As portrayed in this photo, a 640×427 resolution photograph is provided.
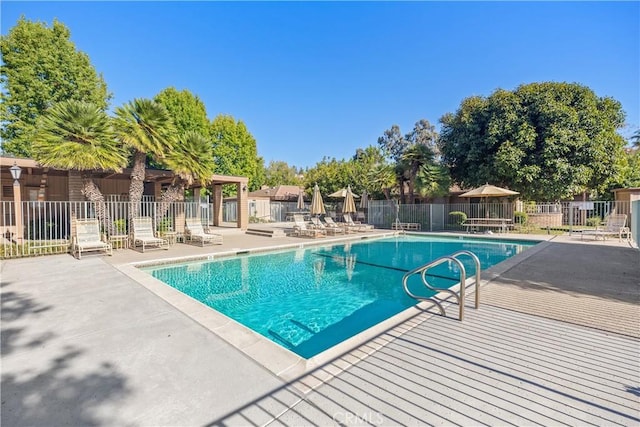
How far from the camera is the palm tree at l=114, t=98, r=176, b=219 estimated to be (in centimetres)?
1105

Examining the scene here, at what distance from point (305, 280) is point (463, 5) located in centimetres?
1166

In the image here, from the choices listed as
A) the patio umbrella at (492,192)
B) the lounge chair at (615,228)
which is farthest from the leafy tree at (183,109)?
the lounge chair at (615,228)

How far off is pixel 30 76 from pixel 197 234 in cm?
1737

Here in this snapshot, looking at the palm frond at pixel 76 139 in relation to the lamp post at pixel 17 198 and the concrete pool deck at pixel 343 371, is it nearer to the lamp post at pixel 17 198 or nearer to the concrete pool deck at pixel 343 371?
the lamp post at pixel 17 198

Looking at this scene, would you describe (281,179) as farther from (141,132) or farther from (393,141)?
(141,132)

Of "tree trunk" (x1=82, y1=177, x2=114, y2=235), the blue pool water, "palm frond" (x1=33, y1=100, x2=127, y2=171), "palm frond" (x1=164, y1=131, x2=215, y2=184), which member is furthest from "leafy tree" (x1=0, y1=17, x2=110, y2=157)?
the blue pool water

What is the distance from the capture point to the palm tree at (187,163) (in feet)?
39.2

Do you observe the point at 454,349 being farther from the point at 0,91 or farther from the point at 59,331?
the point at 0,91

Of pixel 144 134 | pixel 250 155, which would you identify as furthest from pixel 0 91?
pixel 250 155

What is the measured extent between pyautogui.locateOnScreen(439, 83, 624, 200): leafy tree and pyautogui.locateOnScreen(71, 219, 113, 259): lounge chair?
1962 centimetres

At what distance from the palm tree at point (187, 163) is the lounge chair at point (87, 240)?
111 inches

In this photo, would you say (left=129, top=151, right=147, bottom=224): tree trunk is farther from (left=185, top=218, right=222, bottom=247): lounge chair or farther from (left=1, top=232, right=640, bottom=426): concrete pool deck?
(left=1, top=232, right=640, bottom=426): concrete pool deck

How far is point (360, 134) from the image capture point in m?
41.8

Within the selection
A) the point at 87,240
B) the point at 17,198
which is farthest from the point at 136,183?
the point at 17,198
